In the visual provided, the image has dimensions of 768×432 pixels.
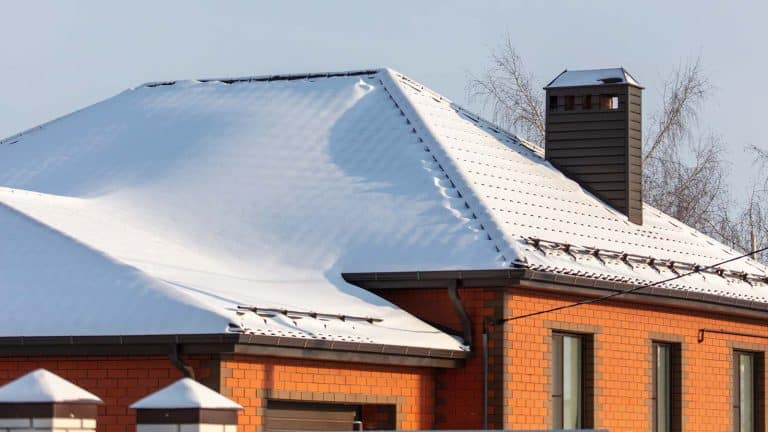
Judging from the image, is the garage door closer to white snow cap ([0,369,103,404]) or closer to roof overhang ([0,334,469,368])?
roof overhang ([0,334,469,368])

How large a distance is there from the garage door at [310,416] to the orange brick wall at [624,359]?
196 centimetres

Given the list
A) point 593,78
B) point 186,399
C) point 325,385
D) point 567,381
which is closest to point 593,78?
point 593,78

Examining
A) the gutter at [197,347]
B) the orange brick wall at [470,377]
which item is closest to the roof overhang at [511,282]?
the orange brick wall at [470,377]

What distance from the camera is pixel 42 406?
Result: 42.7 feet

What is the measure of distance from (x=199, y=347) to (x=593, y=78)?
436 inches

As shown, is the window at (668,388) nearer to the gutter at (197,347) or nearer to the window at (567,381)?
the window at (567,381)

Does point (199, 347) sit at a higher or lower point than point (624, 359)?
lower

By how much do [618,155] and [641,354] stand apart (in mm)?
4053

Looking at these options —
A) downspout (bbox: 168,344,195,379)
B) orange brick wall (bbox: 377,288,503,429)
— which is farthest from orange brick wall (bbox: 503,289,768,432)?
downspout (bbox: 168,344,195,379)

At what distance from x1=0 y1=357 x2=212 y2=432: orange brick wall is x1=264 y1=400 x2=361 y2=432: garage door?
1185 mm

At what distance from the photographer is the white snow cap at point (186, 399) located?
526 inches

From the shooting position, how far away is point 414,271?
21.4 meters

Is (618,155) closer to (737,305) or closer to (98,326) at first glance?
(737,305)

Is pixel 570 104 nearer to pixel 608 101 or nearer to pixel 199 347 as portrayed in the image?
pixel 608 101
